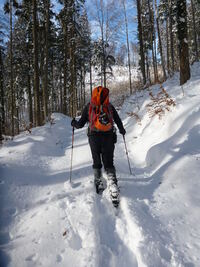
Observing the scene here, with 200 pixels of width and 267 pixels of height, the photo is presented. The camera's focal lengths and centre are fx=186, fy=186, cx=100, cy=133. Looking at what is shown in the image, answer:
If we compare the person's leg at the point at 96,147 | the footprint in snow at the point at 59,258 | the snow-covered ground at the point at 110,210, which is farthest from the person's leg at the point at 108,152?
the footprint in snow at the point at 59,258

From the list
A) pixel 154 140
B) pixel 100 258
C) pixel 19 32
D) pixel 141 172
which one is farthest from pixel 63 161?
pixel 19 32

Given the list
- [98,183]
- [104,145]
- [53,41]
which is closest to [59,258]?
[98,183]

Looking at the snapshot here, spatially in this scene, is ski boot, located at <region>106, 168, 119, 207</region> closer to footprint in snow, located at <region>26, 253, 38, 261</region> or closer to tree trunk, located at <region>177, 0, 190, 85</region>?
footprint in snow, located at <region>26, 253, 38, 261</region>

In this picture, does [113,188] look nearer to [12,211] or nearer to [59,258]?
[59,258]

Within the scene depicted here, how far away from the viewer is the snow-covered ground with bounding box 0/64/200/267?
242cm

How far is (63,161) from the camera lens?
6270 millimetres

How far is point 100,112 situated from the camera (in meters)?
3.81

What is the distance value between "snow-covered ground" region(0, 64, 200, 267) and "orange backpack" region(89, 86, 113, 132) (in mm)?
1390

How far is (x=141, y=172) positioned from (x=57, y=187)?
222 centimetres

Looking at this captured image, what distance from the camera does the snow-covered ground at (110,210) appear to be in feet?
7.93

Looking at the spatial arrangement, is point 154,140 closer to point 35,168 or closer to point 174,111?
point 174,111

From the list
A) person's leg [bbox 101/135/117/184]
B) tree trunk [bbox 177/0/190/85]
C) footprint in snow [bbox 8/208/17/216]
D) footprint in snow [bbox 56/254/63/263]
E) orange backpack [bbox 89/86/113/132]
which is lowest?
footprint in snow [bbox 56/254/63/263]

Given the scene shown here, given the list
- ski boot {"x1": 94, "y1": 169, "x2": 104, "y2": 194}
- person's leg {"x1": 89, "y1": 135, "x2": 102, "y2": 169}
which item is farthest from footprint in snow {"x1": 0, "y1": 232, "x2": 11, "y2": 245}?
person's leg {"x1": 89, "y1": 135, "x2": 102, "y2": 169}

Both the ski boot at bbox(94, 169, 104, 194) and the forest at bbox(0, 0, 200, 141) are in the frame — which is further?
the forest at bbox(0, 0, 200, 141)
